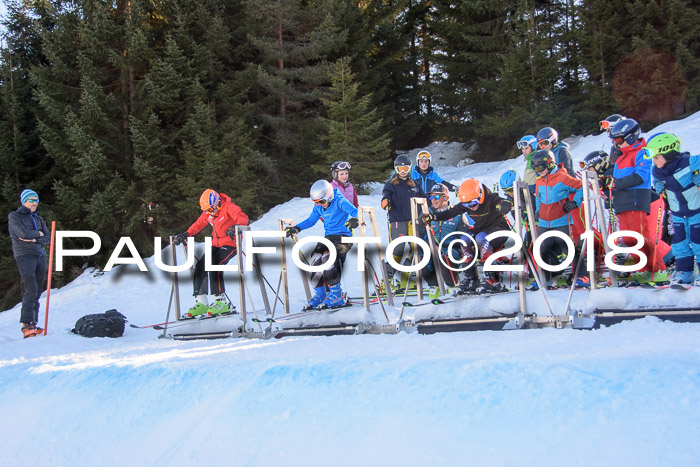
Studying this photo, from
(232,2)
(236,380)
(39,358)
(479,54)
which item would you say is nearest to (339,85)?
(232,2)

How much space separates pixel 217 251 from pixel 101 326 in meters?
1.81

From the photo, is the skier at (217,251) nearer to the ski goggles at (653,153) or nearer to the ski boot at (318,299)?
the ski boot at (318,299)

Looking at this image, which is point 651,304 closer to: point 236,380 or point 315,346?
point 315,346

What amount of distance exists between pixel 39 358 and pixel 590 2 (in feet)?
79.5

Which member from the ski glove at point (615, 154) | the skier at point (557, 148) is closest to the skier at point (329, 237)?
the skier at point (557, 148)

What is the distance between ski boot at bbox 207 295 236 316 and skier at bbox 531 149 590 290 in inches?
146

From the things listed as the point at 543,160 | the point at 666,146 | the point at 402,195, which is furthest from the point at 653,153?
the point at 402,195

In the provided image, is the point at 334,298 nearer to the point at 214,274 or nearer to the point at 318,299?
the point at 318,299

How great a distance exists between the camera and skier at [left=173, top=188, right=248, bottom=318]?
690cm

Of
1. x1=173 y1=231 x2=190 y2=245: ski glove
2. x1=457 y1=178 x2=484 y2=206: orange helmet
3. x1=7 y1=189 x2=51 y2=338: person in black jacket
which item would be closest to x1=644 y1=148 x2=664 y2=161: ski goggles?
x1=457 y1=178 x2=484 y2=206: orange helmet

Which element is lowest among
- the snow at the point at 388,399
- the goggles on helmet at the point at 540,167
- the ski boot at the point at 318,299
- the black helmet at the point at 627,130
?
the snow at the point at 388,399

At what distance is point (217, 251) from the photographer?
7.16 metres

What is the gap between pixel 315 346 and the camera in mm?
4625

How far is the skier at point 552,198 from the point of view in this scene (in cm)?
589
